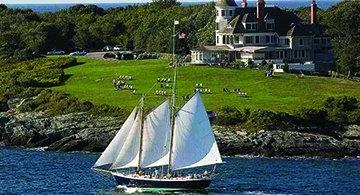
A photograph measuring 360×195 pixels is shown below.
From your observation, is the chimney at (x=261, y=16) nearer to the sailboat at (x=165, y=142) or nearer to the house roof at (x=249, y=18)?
the house roof at (x=249, y=18)

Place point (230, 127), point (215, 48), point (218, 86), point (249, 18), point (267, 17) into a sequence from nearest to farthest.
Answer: point (230, 127)
point (218, 86)
point (249, 18)
point (215, 48)
point (267, 17)

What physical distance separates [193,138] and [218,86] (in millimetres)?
39170

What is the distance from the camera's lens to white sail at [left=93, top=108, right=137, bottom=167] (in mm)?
93250

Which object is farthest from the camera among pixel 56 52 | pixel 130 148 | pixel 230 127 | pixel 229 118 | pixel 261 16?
pixel 56 52

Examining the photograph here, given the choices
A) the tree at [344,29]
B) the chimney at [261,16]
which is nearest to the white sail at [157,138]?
the tree at [344,29]

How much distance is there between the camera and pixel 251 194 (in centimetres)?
8962

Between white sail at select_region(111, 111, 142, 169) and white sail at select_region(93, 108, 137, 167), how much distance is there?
0.35 meters

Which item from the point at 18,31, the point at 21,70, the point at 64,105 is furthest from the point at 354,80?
the point at 18,31

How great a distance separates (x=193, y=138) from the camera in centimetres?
9375

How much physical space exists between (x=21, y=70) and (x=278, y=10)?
35.5m

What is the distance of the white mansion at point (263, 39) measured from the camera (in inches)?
5807

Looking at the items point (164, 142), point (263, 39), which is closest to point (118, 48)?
point (263, 39)

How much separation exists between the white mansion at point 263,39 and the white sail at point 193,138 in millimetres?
52998

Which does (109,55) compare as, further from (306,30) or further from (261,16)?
(306,30)
